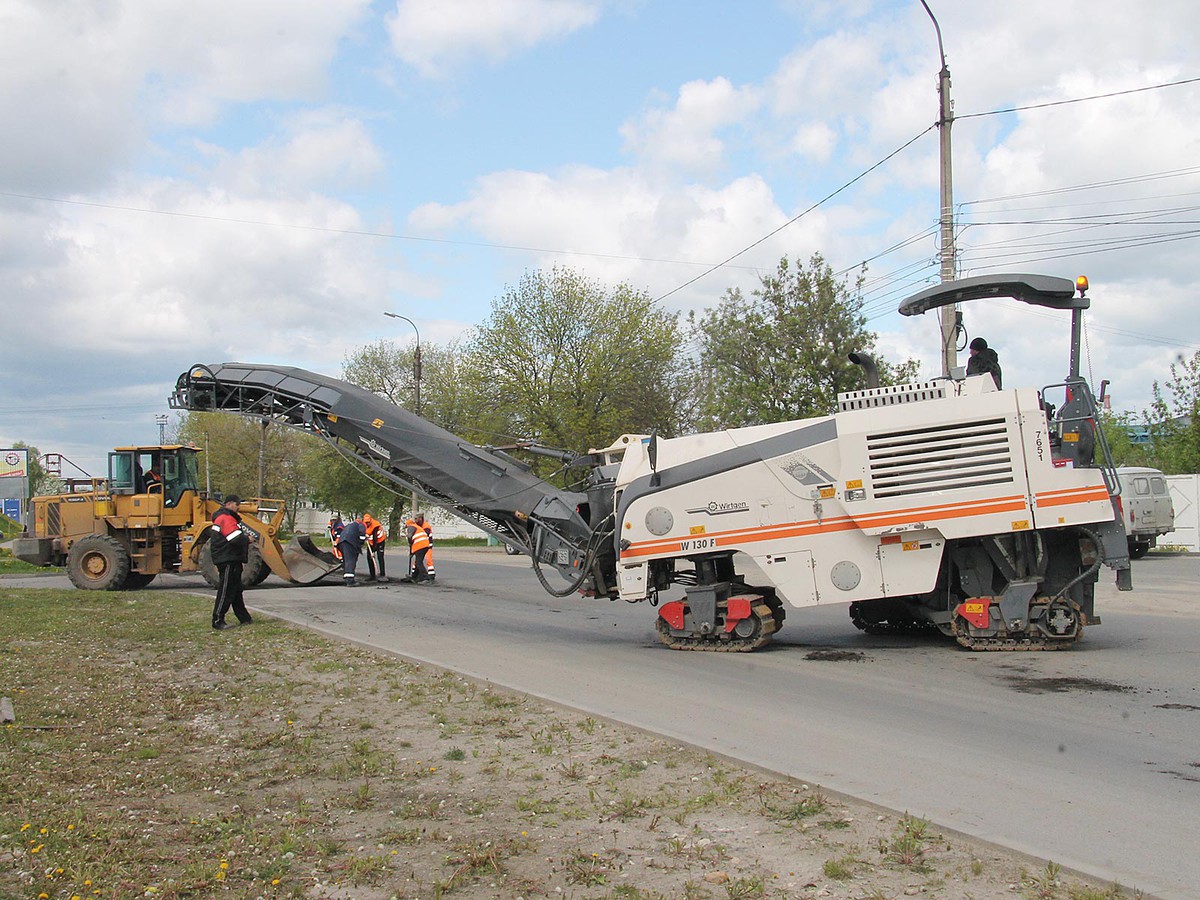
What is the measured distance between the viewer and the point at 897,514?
10023 millimetres

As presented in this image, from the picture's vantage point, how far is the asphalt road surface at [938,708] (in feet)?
16.7

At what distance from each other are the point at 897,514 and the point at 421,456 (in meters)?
6.08

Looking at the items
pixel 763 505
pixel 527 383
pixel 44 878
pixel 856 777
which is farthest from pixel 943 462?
pixel 527 383

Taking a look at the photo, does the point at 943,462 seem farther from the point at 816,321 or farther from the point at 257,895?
the point at 816,321

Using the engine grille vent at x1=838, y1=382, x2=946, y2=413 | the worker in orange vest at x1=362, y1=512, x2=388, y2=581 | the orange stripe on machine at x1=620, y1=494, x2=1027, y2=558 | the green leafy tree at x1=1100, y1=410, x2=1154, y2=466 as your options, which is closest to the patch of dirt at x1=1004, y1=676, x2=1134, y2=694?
the orange stripe on machine at x1=620, y1=494, x2=1027, y2=558

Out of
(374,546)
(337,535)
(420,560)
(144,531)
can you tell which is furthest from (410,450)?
(337,535)

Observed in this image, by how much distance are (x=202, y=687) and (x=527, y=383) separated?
1217 inches

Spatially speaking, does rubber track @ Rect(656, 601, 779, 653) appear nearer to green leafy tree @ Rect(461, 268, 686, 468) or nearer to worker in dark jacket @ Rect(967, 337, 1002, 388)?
worker in dark jacket @ Rect(967, 337, 1002, 388)

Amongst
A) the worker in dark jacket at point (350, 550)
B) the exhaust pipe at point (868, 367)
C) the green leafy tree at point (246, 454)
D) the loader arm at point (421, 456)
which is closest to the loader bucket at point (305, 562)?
the worker in dark jacket at point (350, 550)

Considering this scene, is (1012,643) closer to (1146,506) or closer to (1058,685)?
(1058,685)

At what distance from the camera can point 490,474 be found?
12805 millimetres

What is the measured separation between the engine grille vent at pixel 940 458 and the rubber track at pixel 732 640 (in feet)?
5.76

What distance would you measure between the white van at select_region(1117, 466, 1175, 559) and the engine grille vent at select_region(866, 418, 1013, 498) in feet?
54.5

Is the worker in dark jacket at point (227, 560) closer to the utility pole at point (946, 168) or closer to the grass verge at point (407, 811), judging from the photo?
the grass verge at point (407, 811)
